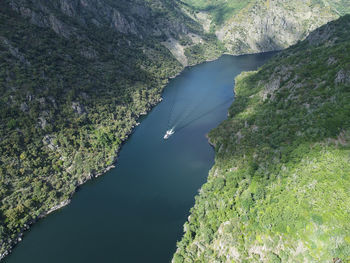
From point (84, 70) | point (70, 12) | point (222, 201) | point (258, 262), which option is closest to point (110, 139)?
point (84, 70)

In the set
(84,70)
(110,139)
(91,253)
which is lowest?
(91,253)

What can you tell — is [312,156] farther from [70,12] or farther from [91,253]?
[70,12]

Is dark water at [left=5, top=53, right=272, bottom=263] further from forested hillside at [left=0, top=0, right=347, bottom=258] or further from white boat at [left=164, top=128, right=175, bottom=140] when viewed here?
forested hillside at [left=0, top=0, right=347, bottom=258]

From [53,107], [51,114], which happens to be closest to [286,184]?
[51,114]

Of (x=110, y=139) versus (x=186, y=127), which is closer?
(x=110, y=139)

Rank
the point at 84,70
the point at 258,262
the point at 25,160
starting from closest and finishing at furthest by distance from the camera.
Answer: the point at 258,262 → the point at 25,160 → the point at 84,70

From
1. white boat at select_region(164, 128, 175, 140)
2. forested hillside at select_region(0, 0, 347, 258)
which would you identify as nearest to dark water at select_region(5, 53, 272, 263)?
white boat at select_region(164, 128, 175, 140)
